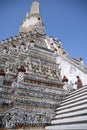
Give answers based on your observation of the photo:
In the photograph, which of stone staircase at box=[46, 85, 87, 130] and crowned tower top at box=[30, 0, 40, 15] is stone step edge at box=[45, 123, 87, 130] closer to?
stone staircase at box=[46, 85, 87, 130]

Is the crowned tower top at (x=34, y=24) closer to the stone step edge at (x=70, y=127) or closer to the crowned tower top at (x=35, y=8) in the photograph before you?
the crowned tower top at (x=35, y=8)

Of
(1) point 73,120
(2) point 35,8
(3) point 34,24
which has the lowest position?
(1) point 73,120

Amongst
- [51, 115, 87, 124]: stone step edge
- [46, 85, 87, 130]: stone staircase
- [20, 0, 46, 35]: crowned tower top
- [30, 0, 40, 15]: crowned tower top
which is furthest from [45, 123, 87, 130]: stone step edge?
[30, 0, 40, 15]: crowned tower top

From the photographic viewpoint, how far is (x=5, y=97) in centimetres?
932

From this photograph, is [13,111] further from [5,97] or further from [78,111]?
[78,111]

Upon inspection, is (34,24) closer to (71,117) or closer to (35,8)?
(35,8)


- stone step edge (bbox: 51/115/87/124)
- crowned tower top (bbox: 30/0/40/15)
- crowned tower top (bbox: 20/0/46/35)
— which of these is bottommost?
stone step edge (bbox: 51/115/87/124)

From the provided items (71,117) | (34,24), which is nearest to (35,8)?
(34,24)

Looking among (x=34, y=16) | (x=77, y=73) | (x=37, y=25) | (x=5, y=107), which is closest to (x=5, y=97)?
(x=5, y=107)

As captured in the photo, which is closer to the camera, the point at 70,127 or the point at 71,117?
the point at 70,127

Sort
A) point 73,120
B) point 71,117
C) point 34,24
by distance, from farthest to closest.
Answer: point 34,24, point 71,117, point 73,120

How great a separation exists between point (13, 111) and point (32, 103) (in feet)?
4.17

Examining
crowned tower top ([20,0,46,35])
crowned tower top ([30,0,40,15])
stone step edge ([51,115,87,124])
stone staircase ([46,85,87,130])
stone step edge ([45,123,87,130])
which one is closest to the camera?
stone step edge ([45,123,87,130])

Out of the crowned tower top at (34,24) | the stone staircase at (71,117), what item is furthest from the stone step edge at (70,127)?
the crowned tower top at (34,24)
